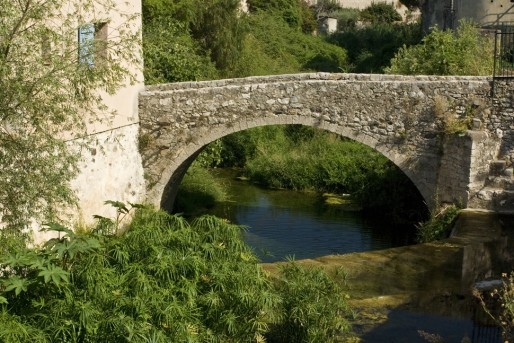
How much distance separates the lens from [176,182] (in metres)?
16.9

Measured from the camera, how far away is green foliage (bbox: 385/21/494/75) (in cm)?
1719

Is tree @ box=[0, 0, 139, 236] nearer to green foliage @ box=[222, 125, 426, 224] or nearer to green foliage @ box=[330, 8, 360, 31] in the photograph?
green foliage @ box=[222, 125, 426, 224]

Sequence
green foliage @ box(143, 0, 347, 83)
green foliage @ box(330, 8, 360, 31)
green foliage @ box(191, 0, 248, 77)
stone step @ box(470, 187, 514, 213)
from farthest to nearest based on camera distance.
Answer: green foliage @ box(330, 8, 360, 31) < green foliage @ box(191, 0, 248, 77) < green foliage @ box(143, 0, 347, 83) < stone step @ box(470, 187, 514, 213)

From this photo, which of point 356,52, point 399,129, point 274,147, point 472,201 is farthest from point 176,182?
point 356,52

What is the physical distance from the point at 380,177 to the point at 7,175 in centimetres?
1230

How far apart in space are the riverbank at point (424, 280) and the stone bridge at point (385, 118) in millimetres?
1473

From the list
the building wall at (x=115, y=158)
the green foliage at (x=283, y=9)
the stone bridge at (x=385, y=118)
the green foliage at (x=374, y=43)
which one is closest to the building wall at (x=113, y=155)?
the building wall at (x=115, y=158)

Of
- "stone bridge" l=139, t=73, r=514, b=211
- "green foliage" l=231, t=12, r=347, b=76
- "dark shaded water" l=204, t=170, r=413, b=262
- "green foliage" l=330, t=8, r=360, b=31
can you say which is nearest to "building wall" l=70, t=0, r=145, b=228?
"stone bridge" l=139, t=73, r=514, b=211

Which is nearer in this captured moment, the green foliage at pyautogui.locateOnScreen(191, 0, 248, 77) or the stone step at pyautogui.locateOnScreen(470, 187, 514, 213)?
the stone step at pyautogui.locateOnScreen(470, 187, 514, 213)

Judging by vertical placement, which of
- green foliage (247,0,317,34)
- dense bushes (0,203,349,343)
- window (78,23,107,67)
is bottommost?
dense bushes (0,203,349,343)

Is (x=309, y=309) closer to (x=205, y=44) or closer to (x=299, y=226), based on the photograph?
(x=299, y=226)

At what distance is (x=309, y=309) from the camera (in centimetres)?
883

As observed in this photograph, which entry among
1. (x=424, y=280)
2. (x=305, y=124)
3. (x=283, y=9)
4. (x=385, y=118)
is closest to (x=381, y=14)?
(x=283, y=9)

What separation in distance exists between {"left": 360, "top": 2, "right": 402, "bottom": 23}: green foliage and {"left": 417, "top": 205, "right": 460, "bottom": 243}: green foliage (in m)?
35.3
